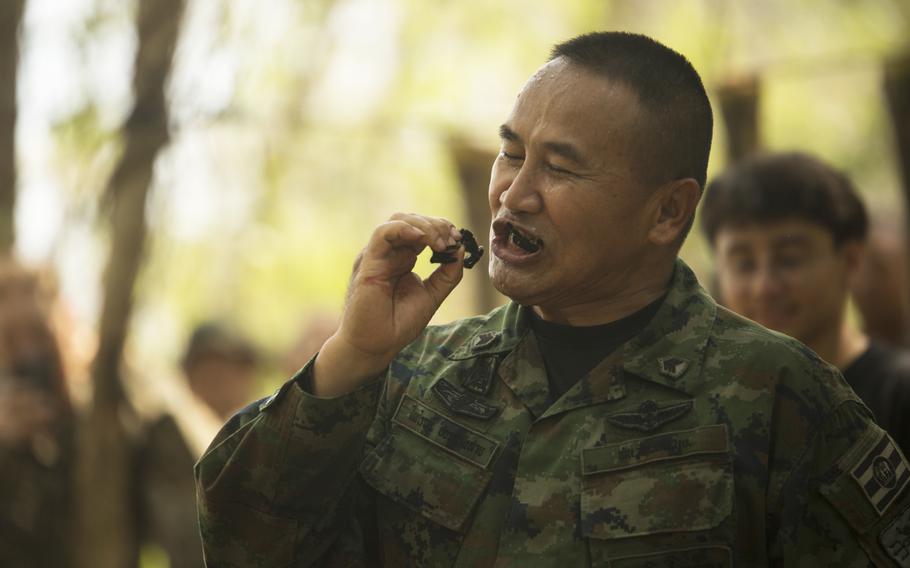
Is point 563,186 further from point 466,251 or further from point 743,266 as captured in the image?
point 743,266

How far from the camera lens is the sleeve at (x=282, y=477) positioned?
2.37m

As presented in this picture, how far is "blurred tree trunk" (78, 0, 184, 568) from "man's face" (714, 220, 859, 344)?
2953 millimetres

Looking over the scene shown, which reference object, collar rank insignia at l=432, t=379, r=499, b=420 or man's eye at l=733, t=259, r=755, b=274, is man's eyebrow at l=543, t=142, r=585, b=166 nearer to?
collar rank insignia at l=432, t=379, r=499, b=420

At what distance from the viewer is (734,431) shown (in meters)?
2.27

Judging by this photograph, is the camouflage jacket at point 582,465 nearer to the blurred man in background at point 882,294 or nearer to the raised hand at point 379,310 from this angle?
the raised hand at point 379,310

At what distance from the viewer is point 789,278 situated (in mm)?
3693

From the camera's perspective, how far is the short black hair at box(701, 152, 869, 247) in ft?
12.3

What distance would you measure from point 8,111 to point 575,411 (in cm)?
502

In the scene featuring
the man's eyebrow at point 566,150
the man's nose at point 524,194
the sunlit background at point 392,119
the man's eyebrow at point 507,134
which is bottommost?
the sunlit background at point 392,119

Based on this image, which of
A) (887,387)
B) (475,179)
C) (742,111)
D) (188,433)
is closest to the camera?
(887,387)

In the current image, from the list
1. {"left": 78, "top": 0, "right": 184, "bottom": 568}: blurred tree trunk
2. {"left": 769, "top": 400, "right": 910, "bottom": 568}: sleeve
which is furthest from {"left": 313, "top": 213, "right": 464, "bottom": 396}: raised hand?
{"left": 78, "top": 0, "right": 184, "bottom": 568}: blurred tree trunk

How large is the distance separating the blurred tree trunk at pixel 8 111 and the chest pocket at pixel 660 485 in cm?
491

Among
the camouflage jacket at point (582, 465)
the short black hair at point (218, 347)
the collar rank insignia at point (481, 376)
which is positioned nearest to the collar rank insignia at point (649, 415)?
the camouflage jacket at point (582, 465)

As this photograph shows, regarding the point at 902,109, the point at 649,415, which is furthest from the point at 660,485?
the point at 902,109
